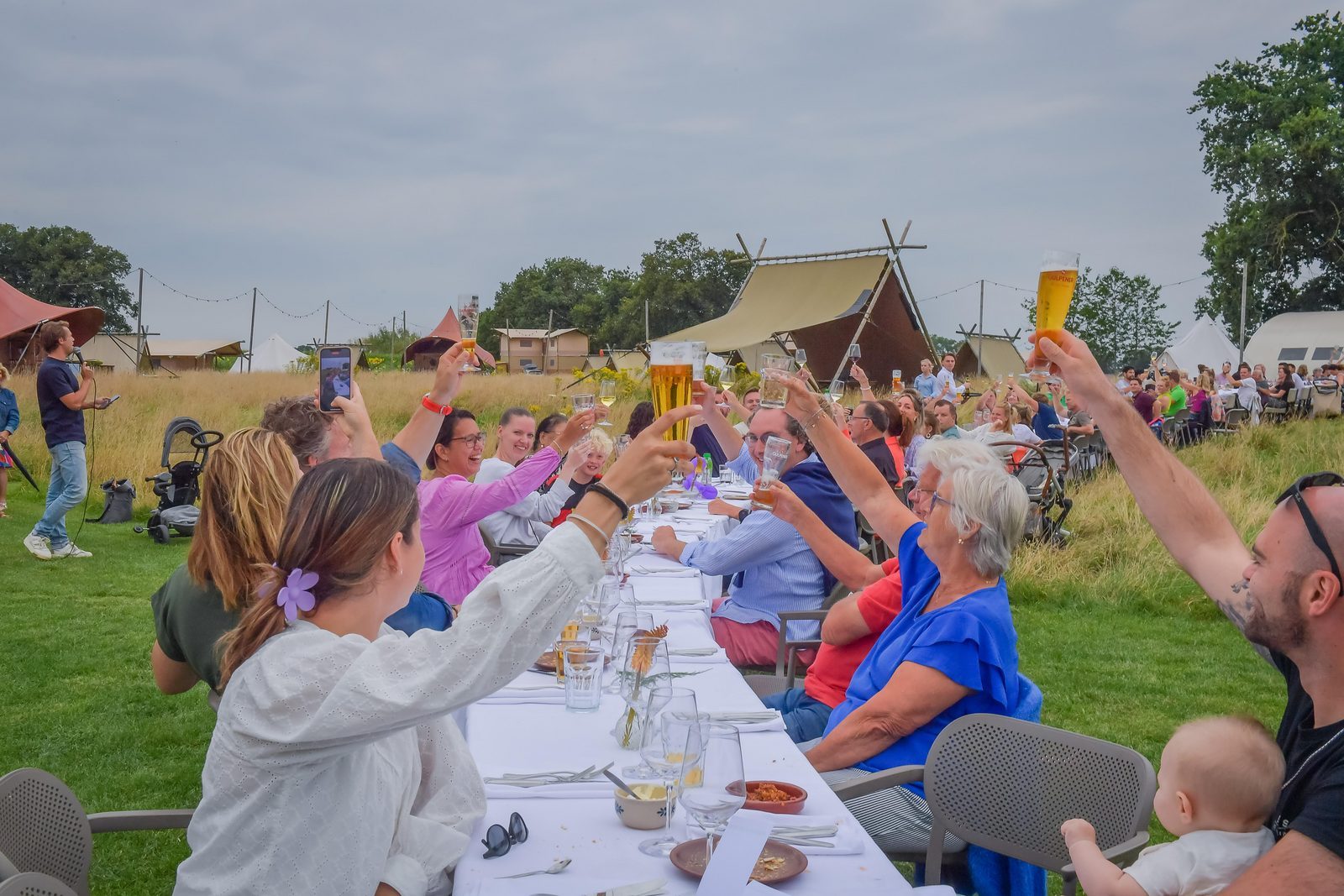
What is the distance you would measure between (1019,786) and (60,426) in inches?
361

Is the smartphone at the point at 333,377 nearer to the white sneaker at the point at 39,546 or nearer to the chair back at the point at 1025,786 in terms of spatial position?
the chair back at the point at 1025,786

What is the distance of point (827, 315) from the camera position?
23344mm

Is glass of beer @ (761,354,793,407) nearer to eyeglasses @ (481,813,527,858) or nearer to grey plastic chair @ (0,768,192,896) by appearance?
eyeglasses @ (481,813,527,858)

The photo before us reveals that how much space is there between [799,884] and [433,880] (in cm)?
70

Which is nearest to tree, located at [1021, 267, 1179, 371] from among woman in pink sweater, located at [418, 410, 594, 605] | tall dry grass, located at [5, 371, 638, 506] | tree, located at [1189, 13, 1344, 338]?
tree, located at [1189, 13, 1344, 338]

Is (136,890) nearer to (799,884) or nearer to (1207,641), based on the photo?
(799,884)

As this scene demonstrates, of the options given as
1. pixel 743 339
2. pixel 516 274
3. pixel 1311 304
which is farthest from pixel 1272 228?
pixel 516 274

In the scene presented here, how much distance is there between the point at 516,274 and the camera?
7812cm

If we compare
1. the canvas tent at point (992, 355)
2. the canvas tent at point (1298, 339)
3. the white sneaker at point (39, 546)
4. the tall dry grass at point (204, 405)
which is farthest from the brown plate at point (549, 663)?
the canvas tent at point (1298, 339)

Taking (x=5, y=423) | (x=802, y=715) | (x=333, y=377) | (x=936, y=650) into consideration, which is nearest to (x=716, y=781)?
(x=936, y=650)

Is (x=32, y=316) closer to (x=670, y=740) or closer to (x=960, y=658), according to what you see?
(x=960, y=658)

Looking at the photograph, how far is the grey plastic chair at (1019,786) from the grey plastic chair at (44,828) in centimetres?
179

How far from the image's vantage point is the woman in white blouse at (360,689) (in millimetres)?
1596

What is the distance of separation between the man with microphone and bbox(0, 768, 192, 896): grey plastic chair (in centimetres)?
794
